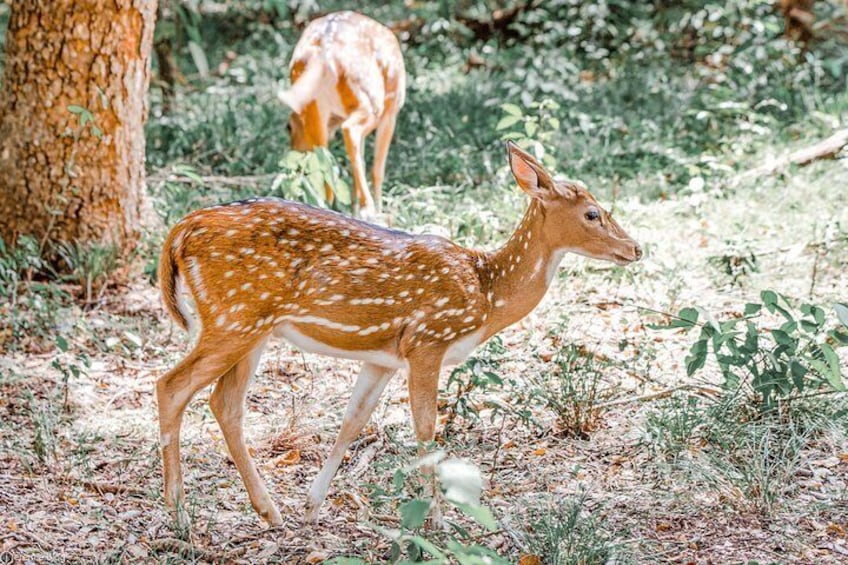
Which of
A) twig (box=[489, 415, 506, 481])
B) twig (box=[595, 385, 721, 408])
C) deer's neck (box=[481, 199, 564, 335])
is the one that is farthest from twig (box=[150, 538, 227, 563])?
twig (box=[595, 385, 721, 408])

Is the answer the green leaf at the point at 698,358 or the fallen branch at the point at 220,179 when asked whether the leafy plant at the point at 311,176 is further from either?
the green leaf at the point at 698,358

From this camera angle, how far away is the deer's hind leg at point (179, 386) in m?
4.79

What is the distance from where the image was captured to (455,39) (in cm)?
1402

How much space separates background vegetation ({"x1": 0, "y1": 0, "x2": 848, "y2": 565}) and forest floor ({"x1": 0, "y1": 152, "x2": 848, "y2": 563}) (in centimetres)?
2

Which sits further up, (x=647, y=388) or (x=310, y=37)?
(x=310, y=37)

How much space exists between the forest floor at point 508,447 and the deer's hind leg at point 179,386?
6.7 inches

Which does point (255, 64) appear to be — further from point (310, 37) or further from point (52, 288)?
point (52, 288)

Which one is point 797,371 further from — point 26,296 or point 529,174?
point 26,296

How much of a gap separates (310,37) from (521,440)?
4.66m

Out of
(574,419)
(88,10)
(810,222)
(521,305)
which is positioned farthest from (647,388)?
(88,10)

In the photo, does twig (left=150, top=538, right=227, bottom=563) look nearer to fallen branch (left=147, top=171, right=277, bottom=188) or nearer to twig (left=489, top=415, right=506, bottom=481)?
twig (left=489, top=415, right=506, bottom=481)

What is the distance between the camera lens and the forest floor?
4.82 m

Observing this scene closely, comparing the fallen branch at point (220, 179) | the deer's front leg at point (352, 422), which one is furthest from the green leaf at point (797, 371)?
the fallen branch at point (220, 179)

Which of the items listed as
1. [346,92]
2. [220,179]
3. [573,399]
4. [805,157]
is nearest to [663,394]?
[573,399]
